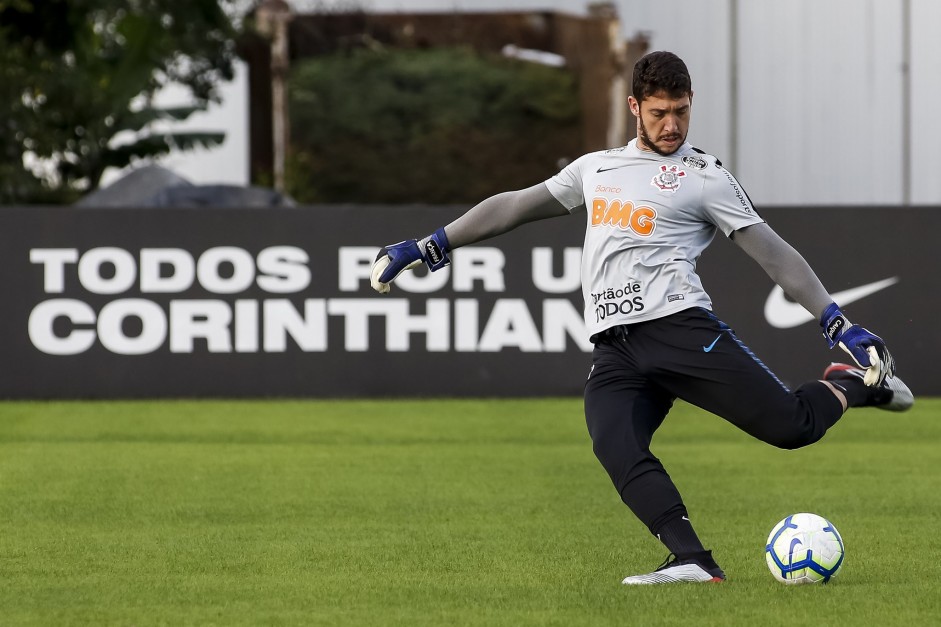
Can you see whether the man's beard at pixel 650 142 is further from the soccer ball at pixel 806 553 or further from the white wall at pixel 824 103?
the white wall at pixel 824 103

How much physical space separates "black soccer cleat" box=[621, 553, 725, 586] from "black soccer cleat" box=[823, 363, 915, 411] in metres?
0.96

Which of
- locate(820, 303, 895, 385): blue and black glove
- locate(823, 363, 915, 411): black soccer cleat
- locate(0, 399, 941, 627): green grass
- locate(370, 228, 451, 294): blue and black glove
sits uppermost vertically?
locate(370, 228, 451, 294): blue and black glove

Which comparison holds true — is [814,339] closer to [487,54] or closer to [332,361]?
[332,361]

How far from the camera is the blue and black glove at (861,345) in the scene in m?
5.95

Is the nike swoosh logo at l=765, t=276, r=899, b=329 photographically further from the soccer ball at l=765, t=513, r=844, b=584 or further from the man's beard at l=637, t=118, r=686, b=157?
the man's beard at l=637, t=118, r=686, b=157

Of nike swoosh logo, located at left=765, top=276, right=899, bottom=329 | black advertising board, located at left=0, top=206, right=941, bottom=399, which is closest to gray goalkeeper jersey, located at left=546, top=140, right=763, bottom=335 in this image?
black advertising board, located at left=0, top=206, right=941, bottom=399

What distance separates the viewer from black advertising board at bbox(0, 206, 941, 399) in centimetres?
1474

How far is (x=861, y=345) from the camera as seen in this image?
598cm

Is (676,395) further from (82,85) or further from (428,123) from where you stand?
(428,123)

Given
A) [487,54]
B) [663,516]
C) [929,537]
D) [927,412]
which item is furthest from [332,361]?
[487,54]

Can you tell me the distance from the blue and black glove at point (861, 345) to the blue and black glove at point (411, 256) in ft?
4.98

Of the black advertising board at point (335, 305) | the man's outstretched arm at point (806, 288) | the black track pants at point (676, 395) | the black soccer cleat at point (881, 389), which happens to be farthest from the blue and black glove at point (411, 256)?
the black advertising board at point (335, 305)

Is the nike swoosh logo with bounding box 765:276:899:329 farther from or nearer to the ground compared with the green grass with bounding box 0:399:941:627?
farther from the ground

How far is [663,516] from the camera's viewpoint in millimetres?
6078
